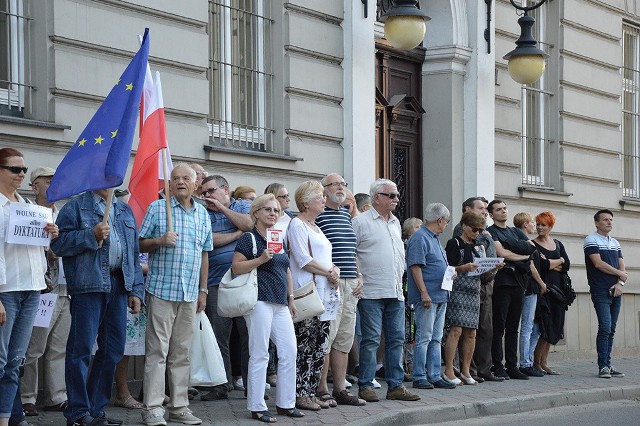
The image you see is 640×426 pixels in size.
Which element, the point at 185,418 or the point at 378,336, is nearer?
the point at 185,418

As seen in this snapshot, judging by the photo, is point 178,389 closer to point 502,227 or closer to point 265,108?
point 265,108

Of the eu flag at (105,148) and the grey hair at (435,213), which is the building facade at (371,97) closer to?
the eu flag at (105,148)

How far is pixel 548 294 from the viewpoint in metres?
15.1

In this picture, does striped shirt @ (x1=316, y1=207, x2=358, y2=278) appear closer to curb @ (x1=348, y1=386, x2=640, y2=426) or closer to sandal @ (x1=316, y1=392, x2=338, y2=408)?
sandal @ (x1=316, y1=392, x2=338, y2=408)

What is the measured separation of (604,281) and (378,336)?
14.8ft

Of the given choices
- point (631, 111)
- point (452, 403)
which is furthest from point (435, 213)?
point (631, 111)

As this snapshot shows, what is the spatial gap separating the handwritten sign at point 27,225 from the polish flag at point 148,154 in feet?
4.69

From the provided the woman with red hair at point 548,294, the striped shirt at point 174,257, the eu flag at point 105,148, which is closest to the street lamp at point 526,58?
the woman with red hair at point 548,294

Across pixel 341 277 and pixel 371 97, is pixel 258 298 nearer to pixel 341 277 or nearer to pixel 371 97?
pixel 341 277

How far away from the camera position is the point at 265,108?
1388cm

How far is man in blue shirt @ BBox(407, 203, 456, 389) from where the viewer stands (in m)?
12.4

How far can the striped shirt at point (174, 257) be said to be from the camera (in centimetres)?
951

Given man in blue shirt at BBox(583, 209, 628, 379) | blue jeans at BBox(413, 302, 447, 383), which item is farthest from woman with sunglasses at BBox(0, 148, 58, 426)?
man in blue shirt at BBox(583, 209, 628, 379)

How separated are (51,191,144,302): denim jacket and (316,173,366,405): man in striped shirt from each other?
2.36m
